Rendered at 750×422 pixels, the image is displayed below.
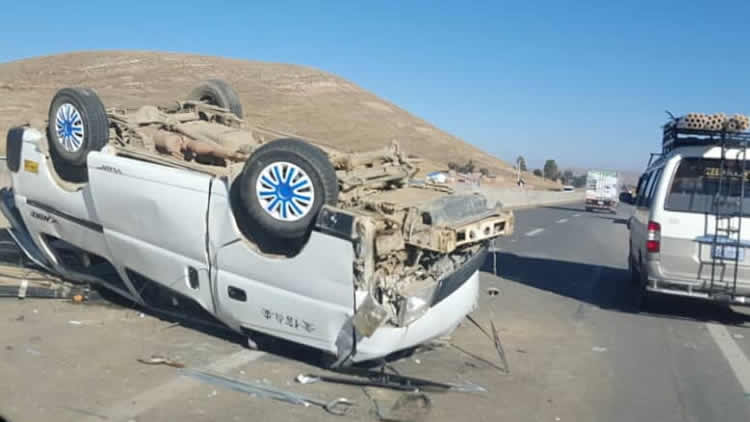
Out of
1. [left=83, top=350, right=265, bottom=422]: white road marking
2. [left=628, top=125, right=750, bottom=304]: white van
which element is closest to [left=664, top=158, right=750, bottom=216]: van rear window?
[left=628, top=125, right=750, bottom=304]: white van

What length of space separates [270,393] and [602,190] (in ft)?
154

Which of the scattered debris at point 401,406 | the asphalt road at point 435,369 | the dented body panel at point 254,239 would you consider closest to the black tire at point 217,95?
the dented body panel at point 254,239

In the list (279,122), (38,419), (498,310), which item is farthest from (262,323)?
(279,122)

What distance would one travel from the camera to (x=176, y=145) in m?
6.89

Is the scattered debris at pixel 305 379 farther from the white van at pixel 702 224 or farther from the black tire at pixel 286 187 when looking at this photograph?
the white van at pixel 702 224

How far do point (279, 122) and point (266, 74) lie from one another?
28984 mm

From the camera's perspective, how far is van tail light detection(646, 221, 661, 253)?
823cm

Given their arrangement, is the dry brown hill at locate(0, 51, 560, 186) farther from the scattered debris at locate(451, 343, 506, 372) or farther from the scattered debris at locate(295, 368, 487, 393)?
the scattered debris at locate(295, 368, 487, 393)

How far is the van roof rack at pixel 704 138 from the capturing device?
8.27m

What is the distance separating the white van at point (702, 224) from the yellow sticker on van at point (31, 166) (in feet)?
22.0

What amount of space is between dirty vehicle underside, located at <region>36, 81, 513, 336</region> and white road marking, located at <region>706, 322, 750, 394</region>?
2.38 meters

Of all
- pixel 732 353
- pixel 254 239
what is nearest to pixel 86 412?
pixel 254 239

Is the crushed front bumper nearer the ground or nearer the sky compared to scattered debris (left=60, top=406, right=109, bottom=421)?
nearer the sky

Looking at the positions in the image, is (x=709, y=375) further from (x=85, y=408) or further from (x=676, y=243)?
(x=85, y=408)
